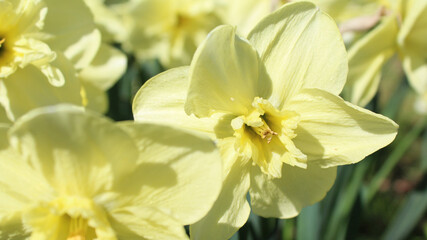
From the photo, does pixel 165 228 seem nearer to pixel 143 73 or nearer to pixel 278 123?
pixel 278 123

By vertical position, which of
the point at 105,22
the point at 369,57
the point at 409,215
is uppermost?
the point at 105,22

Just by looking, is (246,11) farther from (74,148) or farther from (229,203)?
(74,148)

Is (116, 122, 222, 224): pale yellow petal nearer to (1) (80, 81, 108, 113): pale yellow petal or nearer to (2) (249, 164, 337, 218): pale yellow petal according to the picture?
(2) (249, 164, 337, 218): pale yellow petal

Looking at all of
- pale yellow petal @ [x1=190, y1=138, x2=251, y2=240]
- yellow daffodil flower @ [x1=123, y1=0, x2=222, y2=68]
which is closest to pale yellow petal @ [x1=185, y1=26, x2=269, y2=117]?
pale yellow petal @ [x1=190, y1=138, x2=251, y2=240]

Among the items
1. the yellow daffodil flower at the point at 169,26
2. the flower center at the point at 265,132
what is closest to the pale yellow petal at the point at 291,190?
the flower center at the point at 265,132

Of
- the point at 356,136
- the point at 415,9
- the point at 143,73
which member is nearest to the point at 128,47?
the point at 143,73

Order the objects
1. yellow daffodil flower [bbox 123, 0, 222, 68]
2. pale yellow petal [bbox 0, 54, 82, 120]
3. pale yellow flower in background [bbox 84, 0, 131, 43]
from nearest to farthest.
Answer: pale yellow petal [bbox 0, 54, 82, 120] < pale yellow flower in background [bbox 84, 0, 131, 43] < yellow daffodil flower [bbox 123, 0, 222, 68]

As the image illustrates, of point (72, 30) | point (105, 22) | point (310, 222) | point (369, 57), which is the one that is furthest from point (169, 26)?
point (310, 222)
